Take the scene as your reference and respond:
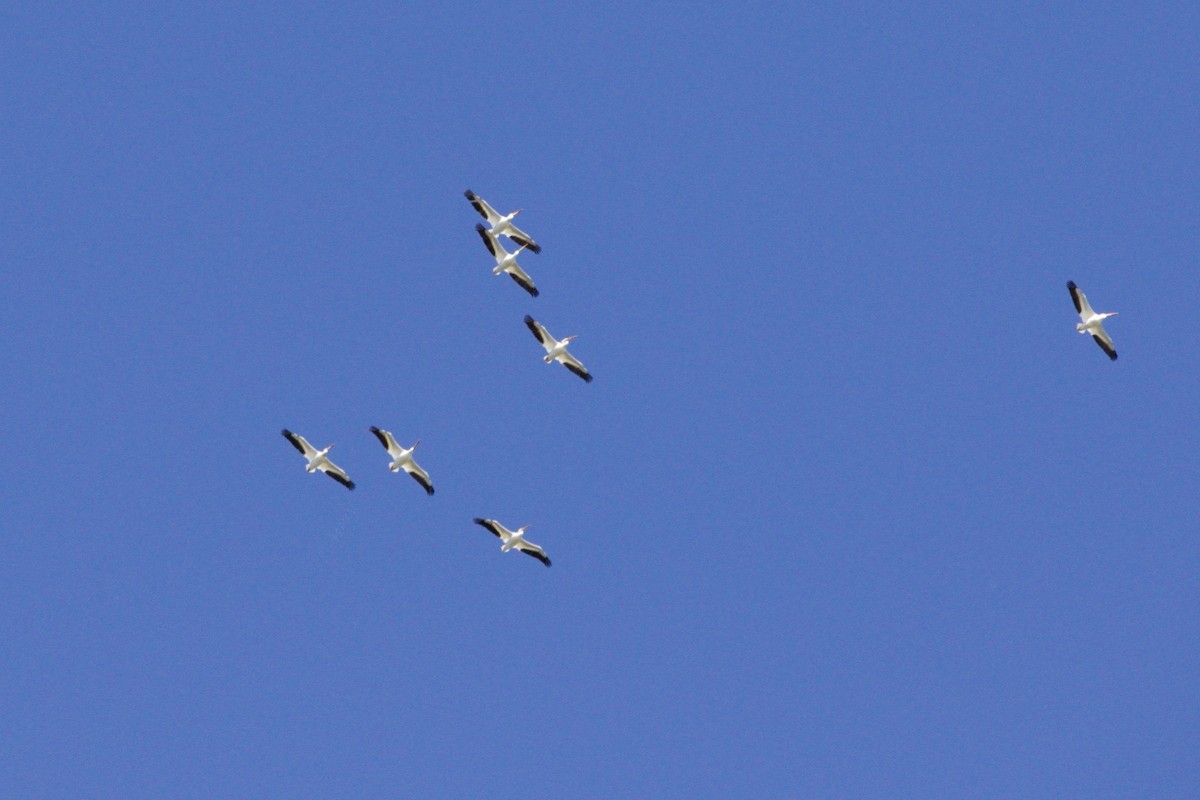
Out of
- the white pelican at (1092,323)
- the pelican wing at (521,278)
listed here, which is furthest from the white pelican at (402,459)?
the white pelican at (1092,323)

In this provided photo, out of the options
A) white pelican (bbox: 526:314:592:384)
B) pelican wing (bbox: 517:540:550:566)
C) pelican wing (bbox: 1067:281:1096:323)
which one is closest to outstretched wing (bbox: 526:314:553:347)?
white pelican (bbox: 526:314:592:384)

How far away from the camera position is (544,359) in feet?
179

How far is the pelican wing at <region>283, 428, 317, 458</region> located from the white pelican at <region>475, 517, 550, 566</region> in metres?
5.69

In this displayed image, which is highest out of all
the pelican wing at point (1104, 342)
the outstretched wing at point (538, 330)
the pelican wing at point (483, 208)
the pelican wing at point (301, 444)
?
the pelican wing at point (1104, 342)

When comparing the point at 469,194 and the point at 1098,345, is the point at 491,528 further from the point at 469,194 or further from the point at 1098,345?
the point at 1098,345

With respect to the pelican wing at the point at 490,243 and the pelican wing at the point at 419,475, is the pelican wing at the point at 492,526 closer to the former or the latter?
the pelican wing at the point at 419,475

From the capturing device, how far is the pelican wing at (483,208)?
5500cm

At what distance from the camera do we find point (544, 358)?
54.5 m

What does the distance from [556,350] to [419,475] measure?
19.4ft

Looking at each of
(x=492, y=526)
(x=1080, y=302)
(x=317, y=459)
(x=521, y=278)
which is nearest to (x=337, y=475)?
(x=317, y=459)

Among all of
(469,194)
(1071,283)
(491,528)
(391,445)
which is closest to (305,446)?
(391,445)

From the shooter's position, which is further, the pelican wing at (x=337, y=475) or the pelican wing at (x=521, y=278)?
the pelican wing at (x=521, y=278)

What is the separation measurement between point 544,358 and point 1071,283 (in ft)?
55.0

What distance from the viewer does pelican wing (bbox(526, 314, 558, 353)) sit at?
5391 cm
